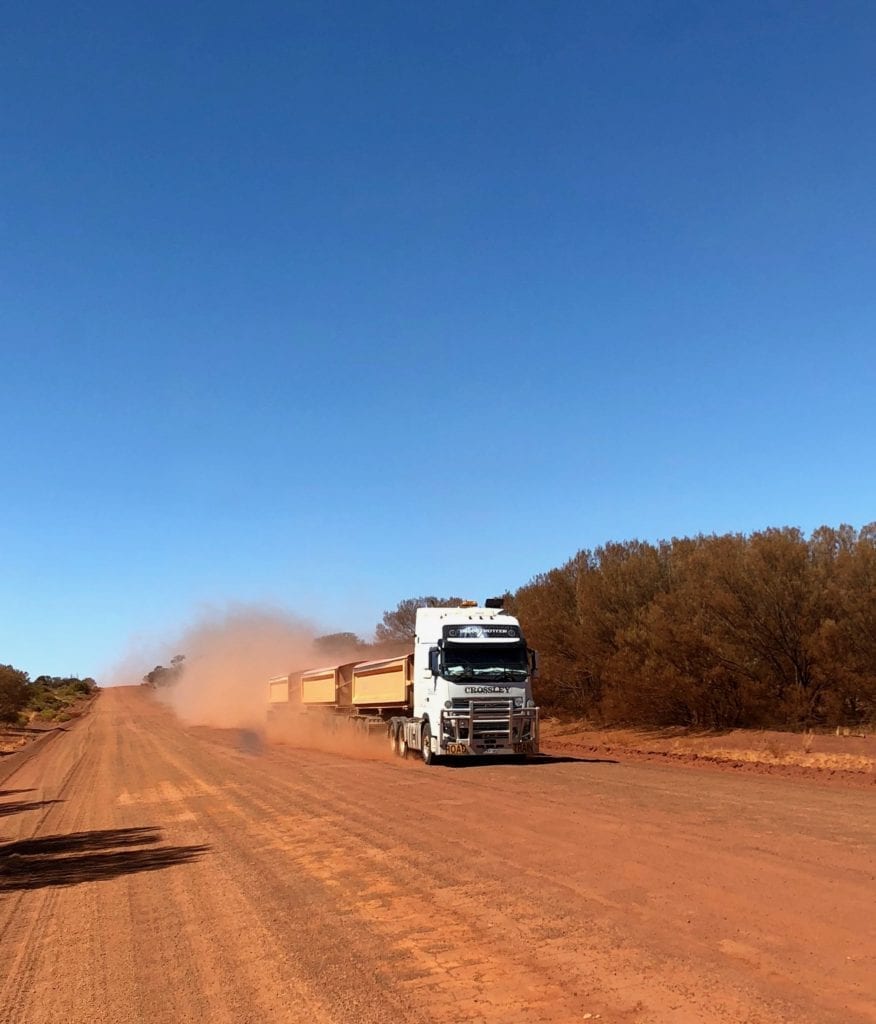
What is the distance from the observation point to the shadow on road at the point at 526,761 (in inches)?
883

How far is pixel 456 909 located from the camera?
7.91 metres

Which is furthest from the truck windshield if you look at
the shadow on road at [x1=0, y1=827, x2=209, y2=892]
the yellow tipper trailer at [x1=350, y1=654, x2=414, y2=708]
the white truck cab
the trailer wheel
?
the shadow on road at [x1=0, y1=827, x2=209, y2=892]

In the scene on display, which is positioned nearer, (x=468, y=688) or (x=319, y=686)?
(x=468, y=688)

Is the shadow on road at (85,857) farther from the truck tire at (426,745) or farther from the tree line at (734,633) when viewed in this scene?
the tree line at (734,633)

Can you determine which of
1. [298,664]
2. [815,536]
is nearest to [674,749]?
[815,536]

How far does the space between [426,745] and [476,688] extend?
2.57 m

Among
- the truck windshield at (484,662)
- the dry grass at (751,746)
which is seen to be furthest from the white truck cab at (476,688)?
the dry grass at (751,746)

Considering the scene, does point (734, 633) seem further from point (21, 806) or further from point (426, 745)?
point (21, 806)

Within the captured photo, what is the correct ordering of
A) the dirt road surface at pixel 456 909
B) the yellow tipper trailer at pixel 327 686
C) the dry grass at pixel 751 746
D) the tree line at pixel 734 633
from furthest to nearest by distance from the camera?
the yellow tipper trailer at pixel 327 686, the tree line at pixel 734 633, the dry grass at pixel 751 746, the dirt road surface at pixel 456 909

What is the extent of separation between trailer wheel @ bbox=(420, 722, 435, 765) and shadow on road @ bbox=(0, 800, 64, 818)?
904 cm

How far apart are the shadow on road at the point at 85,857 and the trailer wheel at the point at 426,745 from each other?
960 cm

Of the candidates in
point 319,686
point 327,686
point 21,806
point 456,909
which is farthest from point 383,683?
point 456,909

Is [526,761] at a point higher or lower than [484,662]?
lower

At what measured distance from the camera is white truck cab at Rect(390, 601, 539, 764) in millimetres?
21812
